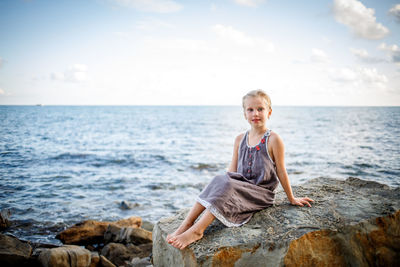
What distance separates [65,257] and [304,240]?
341 centimetres

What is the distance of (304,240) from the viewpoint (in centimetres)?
259

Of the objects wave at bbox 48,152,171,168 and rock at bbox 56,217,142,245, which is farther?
wave at bbox 48,152,171,168

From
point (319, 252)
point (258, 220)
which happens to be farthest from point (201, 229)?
point (319, 252)

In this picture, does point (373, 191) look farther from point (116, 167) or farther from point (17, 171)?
point (17, 171)

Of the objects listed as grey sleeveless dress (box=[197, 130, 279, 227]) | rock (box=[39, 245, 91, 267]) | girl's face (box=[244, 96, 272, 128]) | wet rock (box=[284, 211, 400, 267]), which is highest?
girl's face (box=[244, 96, 272, 128])

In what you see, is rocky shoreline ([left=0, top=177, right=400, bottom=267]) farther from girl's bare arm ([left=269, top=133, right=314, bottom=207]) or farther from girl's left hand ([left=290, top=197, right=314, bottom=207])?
girl's bare arm ([left=269, top=133, right=314, bottom=207])

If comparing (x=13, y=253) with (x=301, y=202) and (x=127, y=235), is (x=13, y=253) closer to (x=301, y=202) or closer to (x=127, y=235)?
(x=127, y=235)

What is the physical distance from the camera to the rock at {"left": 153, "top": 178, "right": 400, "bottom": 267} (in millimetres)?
2514

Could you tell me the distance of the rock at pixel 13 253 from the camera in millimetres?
3514

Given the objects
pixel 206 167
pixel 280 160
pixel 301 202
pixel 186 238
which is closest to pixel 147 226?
pixel 186 238

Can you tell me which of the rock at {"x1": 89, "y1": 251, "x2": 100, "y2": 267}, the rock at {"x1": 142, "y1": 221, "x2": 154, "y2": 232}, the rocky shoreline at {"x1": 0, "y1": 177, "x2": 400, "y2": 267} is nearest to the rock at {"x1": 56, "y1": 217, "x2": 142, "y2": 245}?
the rock at {"x1": 142, "y1": 221, "x2": 154, "y2": 232}

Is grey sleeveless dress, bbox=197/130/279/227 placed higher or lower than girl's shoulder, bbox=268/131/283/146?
lower

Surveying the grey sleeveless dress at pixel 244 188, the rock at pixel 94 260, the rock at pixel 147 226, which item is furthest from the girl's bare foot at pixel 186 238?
the rock at pixel 147 226

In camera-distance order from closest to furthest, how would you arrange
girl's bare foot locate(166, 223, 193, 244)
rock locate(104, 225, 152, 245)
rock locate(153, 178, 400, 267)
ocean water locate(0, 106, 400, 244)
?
rock locate(153, 178, 400, 267) < girl's bare foot locate(166, 223, 193, 244) < rock locate(104, 225, 152, 245) < ocean water locate(0, 106, 400, 244)
